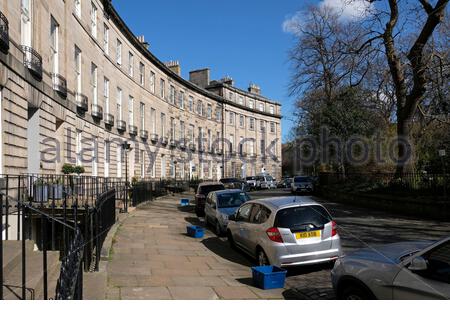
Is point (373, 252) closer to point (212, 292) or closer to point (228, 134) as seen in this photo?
point (212, 292)

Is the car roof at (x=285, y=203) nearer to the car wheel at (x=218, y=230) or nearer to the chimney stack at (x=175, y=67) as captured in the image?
the car wheel at (x=218, y=230)

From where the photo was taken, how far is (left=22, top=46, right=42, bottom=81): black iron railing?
16350 mm

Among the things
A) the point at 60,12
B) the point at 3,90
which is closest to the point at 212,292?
the point at 3,90

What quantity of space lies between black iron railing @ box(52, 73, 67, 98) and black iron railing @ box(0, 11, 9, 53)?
21.4 feet

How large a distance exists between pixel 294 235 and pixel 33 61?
12641mm

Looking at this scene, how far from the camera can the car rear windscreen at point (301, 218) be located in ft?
32.2

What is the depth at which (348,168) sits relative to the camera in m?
35.8

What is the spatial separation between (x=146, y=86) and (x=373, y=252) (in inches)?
1514

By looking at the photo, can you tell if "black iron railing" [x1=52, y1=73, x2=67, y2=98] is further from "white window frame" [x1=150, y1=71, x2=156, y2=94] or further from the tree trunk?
"white window frame" [x1=150, y1=71, x2=156, y2=94]

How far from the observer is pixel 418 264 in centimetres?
478

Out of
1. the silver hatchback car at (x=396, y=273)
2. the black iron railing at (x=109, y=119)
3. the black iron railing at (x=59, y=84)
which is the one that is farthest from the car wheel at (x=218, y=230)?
the black iron railing at (x=109, y=119)

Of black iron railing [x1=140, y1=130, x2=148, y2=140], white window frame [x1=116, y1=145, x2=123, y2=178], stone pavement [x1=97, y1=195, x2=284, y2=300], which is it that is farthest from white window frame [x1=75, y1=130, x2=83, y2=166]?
black iron railing [x1=140, y1=130, x2=148, y2=140]

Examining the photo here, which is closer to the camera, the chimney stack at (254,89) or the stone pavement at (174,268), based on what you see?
the stone pavement at (174,268)

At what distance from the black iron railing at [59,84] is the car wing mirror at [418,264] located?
1906 centimetres
